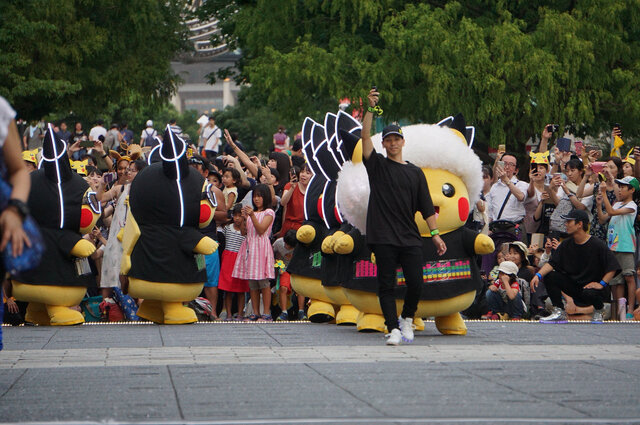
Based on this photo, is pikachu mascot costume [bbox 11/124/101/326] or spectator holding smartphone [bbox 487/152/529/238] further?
spectator holding smartphone [bbox 487/152/529/238]

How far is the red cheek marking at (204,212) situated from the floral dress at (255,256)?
6.23 feet

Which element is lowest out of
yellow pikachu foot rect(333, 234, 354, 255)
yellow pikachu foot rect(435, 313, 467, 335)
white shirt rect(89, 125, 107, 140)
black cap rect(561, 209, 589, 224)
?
yellow pikachu foot rect(435, 313, 467, 335)

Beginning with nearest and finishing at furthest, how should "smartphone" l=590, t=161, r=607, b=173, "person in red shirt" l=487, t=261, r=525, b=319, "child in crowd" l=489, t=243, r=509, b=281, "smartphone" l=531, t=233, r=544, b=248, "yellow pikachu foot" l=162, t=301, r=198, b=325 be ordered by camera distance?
"yellow pikachu foot" l=162, t=301, r=198, b=325, "person in red shirt" l=487, t=261, r=525, b=319, "child in crowd" l=489, t=243, r=509, b=281, "smartphone" l=590, t=161, r=607, b=173, "smartphone" l=531, t=233, r=544, b=248

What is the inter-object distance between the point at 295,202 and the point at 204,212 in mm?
2472

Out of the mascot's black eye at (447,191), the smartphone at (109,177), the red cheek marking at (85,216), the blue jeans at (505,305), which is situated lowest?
the blue jeans at (505,305)

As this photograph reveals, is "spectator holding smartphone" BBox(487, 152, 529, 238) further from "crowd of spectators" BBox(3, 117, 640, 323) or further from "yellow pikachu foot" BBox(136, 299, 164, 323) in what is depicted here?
"yellow pikachu foot" BBox(136, 299, 164, 323)

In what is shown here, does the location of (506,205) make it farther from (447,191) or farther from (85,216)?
(85,216)

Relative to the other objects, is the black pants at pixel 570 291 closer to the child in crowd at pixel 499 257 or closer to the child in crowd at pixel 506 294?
the child in crowd at pixel 506 294

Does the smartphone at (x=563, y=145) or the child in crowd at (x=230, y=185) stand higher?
the smartphone at (x=563, y=145)

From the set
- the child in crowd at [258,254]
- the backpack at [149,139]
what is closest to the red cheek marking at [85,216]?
the child in crowd at [258,254]

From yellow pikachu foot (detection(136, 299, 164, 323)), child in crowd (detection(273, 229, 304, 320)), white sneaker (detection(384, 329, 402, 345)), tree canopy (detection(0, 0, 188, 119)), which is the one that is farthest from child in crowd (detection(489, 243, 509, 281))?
tree canopy (detection(0, 0, 188, 119))

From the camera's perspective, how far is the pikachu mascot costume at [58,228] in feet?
42.2

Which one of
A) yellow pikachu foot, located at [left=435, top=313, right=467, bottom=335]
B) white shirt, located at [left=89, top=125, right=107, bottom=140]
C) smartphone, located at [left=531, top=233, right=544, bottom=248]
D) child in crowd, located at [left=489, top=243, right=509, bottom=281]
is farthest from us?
white shirt, located at [left=89, top=125, right=107, bottom=140]

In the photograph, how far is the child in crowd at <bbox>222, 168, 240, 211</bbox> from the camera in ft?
53.5
